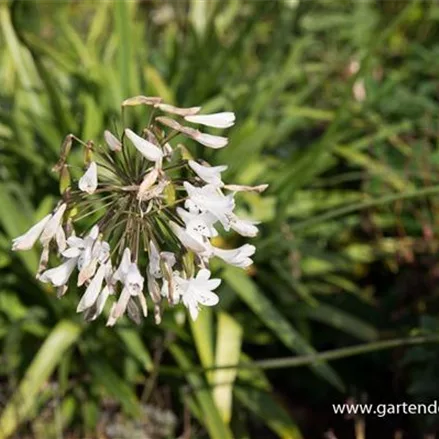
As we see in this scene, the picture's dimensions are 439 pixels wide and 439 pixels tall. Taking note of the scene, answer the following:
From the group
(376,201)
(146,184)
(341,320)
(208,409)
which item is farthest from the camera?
(341,320)

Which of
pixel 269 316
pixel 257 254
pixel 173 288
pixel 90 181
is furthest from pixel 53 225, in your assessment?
pixel 257 254

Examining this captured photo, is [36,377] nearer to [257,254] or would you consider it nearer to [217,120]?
[257,254]

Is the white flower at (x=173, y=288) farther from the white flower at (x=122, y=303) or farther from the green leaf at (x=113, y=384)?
the green leaf at (x=113, y=384)

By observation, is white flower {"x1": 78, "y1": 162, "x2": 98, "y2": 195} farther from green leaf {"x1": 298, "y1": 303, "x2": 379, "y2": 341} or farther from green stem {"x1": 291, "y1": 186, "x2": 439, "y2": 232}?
green leaf {"x1": 298, "y1": 303, "x2": 379, "y2": 341}

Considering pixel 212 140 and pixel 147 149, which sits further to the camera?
pixel 212 140

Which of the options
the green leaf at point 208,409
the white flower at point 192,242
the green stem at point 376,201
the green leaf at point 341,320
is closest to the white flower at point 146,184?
the white flower at point 192,242

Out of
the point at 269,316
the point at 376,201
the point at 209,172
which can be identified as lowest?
the point at 269,316

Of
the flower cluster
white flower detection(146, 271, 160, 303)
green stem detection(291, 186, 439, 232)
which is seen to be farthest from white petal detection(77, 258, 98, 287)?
green stem detection(291, 186, 439, 232)

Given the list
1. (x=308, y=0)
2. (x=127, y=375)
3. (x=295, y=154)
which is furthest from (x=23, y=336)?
(x=308, y=0)

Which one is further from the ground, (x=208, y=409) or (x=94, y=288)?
(x=94, y=288)
